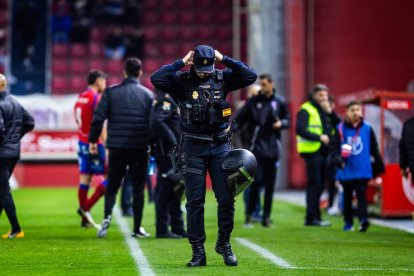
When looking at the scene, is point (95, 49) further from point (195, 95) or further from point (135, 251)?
point (195, 95)

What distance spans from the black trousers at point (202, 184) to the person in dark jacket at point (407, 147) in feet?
11.4

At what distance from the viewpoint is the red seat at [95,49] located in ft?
95.8

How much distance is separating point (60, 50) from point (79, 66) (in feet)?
2.47

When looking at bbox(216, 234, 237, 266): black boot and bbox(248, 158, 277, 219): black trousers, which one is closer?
bbox(216, 234, 237, 266): black boot

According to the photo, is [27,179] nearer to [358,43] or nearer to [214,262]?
[358,43]

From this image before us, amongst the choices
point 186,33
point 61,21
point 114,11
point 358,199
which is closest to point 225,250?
point 358,199

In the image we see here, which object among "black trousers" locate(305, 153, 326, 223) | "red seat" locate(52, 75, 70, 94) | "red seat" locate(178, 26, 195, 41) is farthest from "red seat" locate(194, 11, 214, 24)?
"black trousers" locate(305, 153, 326, 223)

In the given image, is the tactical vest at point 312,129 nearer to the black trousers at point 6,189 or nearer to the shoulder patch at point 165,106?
the shoulder patch at point 165,106

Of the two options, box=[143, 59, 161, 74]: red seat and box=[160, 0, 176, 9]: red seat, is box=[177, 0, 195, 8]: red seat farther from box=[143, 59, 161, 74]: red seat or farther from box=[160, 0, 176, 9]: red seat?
box=[143, 59, 161, 74]: red seat

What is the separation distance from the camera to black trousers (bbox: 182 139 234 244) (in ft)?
27.3

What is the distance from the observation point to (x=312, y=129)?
1353 centimetres

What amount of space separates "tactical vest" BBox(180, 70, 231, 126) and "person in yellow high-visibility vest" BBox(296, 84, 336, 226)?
17.2ft

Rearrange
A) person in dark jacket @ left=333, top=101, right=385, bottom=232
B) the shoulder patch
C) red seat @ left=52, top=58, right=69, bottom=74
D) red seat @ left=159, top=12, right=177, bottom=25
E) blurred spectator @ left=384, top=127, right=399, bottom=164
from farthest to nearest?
1. red seat @ left=159, top=12, right=177, bottom=25
2. red seat @ left=52, top=58, right=69, bottom=74
3. blurred spectator @ left=384, top=127, right=399, bottom=164
4. person in dark jacket @ left=333, top=101, right=385, bottom=232
5. the shoulder patch

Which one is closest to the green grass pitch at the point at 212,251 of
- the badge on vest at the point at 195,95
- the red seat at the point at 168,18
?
the badge on vest at the point at 195,95
